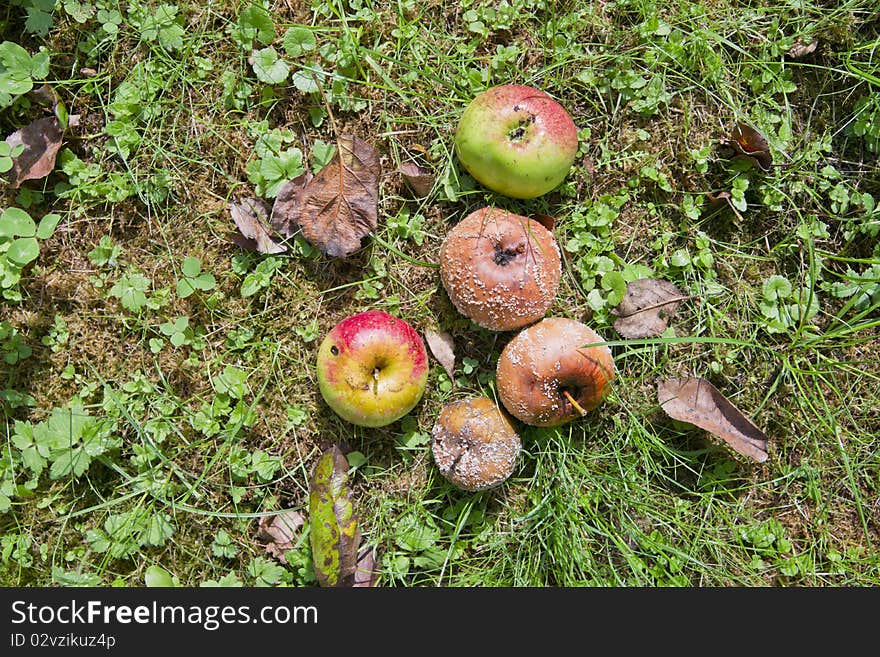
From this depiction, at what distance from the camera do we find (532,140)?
9.63ft

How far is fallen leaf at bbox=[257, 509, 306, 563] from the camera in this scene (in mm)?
3314

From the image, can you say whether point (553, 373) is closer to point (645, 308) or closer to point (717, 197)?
point (645, 308)

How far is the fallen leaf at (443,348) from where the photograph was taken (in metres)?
3.31

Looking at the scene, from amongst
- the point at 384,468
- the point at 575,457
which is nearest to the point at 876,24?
the point at 575,457

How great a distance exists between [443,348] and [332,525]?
0.93 meters

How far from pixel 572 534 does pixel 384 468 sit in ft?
3.00

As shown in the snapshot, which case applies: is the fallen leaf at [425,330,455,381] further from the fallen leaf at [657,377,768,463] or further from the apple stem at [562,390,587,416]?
the fallen leaf at [657,377,768,463]

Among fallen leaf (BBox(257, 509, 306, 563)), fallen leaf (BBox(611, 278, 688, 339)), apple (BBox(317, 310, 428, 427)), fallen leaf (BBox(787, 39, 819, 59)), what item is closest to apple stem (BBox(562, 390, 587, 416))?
fallen leaf (BBox(611, 278, 688, 339))

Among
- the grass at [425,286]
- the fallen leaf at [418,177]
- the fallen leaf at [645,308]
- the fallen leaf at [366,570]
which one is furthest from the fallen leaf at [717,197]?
the fallen leaf at [366,570]

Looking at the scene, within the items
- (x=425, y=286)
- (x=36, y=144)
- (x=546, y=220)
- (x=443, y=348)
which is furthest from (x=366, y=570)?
(x=36, y=144)

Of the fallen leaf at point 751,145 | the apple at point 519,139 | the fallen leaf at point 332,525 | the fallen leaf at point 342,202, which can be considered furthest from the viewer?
the fallen leaf at point 751,145

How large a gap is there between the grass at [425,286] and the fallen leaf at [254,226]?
2.7 inches

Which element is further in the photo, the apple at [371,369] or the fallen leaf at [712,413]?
the fallen leaf at [712,413]

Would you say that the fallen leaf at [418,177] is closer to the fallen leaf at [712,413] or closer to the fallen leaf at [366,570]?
the fallen leaf at [712,413]
